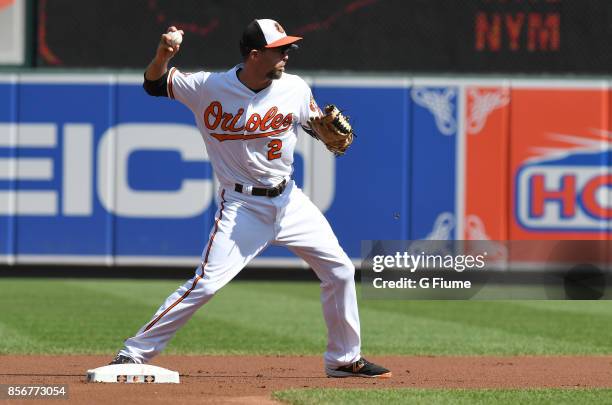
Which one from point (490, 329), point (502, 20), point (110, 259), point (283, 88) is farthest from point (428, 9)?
point (283, 88)

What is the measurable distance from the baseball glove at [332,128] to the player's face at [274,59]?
0.30 m

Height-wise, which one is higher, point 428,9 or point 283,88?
point 428,9

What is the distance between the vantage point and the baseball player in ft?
20.0

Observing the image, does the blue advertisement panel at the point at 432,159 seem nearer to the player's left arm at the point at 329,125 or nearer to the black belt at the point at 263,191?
the player's left arm at the point at 329,125

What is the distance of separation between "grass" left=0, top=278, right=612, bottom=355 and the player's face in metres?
2.39

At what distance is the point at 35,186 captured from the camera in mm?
14516

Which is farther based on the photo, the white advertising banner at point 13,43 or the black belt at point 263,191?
the white advertising banner at point 13,43

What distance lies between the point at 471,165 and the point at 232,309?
14.4 feet

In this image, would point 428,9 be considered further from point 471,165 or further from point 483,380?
point 483,380

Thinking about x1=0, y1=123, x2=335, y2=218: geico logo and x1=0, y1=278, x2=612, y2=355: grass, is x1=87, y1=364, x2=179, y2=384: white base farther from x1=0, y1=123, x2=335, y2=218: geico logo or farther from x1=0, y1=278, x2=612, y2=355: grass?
x1=0, y1=123, x2=335, y2=218: geico logo

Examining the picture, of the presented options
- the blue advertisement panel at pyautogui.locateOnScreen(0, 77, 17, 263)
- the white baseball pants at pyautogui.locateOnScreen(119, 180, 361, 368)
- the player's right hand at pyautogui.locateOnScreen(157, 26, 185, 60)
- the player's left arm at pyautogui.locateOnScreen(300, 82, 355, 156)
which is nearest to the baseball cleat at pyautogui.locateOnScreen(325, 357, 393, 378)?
the white baseball pants at pyautogui.locateOnScreen(119, 180, 361, 368)

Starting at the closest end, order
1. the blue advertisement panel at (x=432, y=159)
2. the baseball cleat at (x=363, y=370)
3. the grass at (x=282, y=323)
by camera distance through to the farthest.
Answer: the baseball cleat at (x=363, y=370)
the grass at (x=282, y=323)
the blue advertisement panel at (x=432, y=159)

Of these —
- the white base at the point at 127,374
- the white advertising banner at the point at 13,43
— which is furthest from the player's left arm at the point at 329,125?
the white advertising banner at the point at 13,43

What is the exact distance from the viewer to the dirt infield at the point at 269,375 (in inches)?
227
